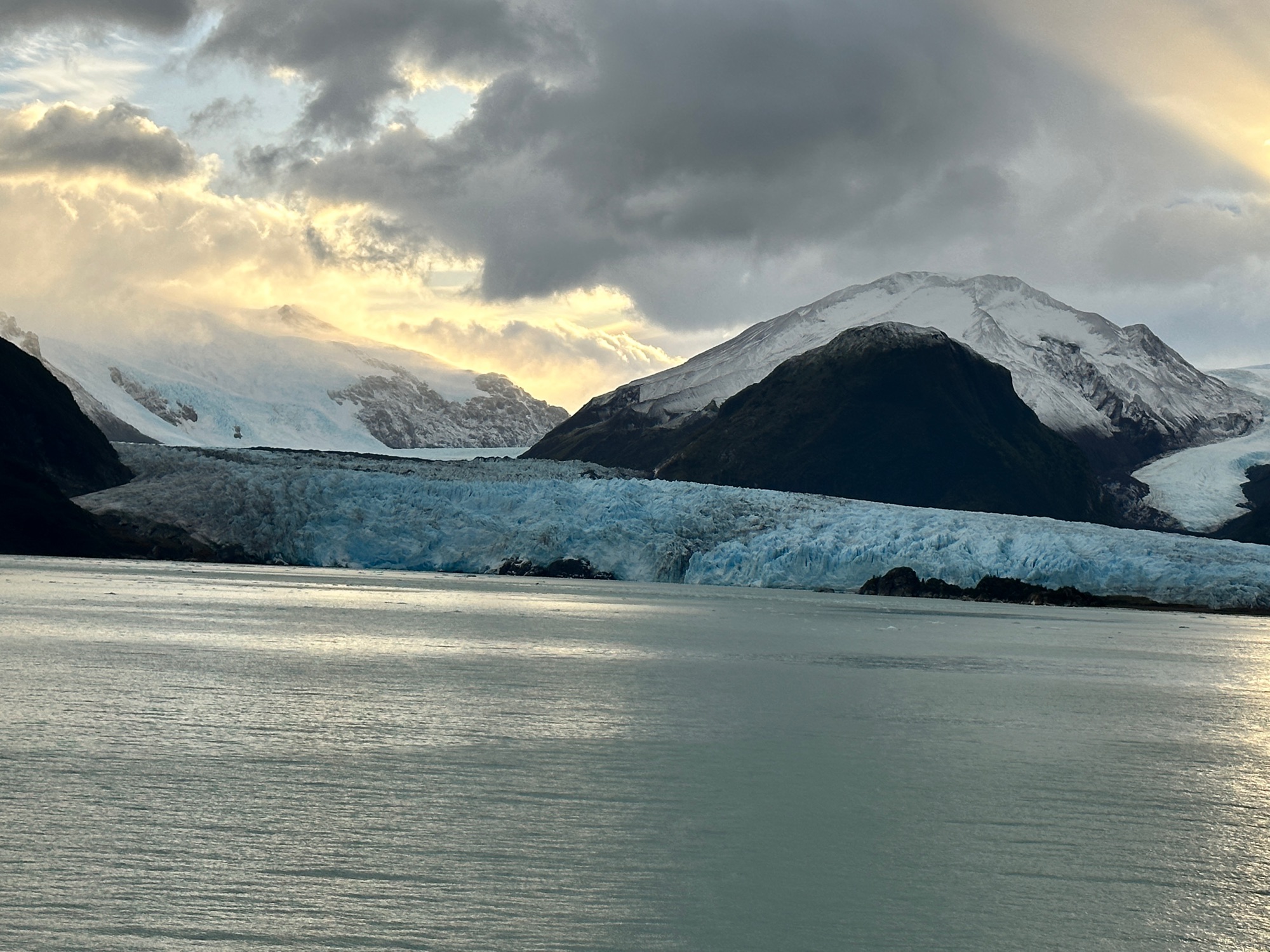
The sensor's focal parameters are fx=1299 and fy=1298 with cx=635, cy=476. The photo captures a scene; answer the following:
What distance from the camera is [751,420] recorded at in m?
101

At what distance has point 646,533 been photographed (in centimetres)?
4353

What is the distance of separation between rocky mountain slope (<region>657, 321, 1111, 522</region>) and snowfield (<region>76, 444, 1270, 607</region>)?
45.9m

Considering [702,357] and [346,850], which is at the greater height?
[702,357]

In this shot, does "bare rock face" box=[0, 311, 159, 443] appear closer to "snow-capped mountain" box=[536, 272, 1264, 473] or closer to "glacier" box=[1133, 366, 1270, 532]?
"snow-capped mountain" box=[536, 272, 1264, 473]

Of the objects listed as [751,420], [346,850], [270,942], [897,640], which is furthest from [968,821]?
[751,420]

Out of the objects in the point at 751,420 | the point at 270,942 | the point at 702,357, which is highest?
the point at 702,357

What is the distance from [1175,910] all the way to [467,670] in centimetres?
970

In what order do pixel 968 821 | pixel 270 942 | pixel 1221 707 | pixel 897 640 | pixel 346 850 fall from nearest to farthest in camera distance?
pixel 270 942, pixel 346 850, pixel 968 821, pixel 1221 707, pixel 897 640

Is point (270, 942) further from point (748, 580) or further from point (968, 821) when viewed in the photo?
point (748, 580)

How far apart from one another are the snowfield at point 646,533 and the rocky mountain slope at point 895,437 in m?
45.9

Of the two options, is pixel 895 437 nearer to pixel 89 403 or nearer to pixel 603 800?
pixel 603 800

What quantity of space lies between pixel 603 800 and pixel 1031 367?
379 feet

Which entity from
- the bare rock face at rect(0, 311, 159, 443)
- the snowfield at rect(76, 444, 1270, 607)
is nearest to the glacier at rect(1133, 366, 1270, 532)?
the snowfield at rect(76, 444, 1270, 607)

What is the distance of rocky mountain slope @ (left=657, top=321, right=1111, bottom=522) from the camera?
93.2m
